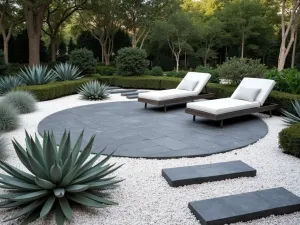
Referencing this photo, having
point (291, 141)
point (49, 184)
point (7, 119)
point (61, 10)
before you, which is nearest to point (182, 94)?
→ point (291, 141)

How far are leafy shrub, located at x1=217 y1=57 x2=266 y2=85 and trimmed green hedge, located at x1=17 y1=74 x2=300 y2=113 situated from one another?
1.25 feet

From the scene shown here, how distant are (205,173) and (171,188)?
1.79 feet

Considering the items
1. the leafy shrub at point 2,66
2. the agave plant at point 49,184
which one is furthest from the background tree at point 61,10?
the agave plant at point 49,184

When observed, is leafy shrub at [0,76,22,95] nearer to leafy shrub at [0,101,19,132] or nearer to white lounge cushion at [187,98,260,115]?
leafy shrub at [0,101,19,132]

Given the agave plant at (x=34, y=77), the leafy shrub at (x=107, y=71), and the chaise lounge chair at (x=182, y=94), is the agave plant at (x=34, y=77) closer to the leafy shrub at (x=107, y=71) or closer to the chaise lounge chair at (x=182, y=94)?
the chaise lounge chair at (x=182, y=94)

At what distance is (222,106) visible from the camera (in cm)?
649

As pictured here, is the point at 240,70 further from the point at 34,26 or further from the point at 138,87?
the point at 34,26

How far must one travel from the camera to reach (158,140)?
17.8 feet

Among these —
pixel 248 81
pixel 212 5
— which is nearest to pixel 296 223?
pixel 248 81

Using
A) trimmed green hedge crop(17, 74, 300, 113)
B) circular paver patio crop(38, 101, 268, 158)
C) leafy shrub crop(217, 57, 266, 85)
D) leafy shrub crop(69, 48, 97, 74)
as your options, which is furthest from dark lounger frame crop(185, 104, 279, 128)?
leafy shrub crop(69, 48, 97, 74)

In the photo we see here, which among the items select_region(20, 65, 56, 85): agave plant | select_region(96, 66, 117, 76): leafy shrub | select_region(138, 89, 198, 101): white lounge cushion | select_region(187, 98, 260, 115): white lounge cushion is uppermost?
select_region(96, 66, 117, 76): leafy shrub

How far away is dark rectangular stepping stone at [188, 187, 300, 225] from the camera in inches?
108

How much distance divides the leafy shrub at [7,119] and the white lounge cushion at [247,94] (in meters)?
5.36

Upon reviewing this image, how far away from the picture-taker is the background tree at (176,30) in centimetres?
2166
